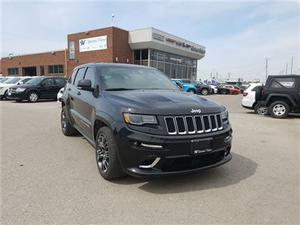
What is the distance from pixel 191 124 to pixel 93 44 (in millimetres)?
33435

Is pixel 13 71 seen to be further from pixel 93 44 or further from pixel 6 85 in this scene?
pixel 6 85

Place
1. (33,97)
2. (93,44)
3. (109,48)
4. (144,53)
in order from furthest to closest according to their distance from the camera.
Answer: (144,53) → (93,44) → (109,48) → (33,97)

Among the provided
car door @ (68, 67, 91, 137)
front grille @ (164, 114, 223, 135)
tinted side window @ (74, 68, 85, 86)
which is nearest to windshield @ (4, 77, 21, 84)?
car door @ (68, 67, 91, 137)

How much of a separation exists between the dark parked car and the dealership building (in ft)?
52.2

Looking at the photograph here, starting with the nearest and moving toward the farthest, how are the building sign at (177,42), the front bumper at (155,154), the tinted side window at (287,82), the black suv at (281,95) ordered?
1. the front bumper at (155,154)
2. the black suv at (281,95)
3. the tinted side window at (287,82)
4. the building sign at (177,42)

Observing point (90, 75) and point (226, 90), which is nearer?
point (90, 75)

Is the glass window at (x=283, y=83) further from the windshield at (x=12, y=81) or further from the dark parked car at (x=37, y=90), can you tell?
the windshield at (x=12, y=81)

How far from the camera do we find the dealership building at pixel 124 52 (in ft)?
109

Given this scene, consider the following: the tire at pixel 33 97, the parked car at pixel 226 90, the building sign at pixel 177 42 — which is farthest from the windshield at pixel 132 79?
the parked car at pixel 226 90

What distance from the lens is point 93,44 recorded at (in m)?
34.8

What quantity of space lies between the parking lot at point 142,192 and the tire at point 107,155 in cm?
15

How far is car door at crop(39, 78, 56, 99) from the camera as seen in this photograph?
1678cm

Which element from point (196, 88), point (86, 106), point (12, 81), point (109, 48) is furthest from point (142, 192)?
point (109, 48)

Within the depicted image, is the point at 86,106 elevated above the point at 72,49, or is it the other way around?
the point at 72,49
